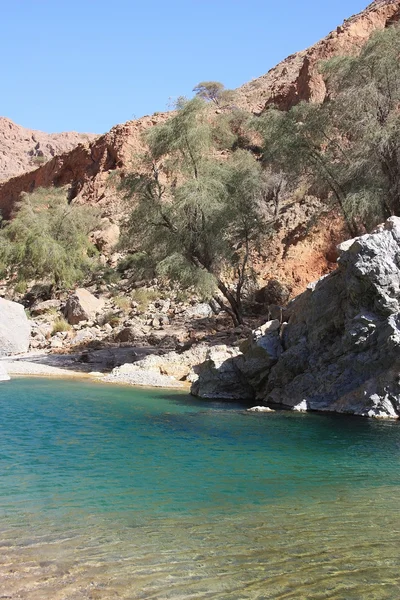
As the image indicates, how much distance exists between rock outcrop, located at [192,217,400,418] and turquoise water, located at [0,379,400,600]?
167 centimetres

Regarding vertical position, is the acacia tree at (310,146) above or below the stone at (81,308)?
above

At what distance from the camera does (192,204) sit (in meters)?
20.3

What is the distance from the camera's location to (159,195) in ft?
70.2

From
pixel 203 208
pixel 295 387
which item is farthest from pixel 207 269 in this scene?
pixel 295 387

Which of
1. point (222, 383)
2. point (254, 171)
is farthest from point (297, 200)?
point (222, 383)

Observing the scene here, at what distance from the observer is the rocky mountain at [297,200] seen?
88.9 feet

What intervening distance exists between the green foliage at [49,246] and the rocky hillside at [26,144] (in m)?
67.5

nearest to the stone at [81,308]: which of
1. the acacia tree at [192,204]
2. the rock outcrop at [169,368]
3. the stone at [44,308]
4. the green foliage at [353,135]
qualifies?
the stone at [44,308]

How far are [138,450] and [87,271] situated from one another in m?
28.9

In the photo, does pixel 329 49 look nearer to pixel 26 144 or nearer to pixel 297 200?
pixel 297 200

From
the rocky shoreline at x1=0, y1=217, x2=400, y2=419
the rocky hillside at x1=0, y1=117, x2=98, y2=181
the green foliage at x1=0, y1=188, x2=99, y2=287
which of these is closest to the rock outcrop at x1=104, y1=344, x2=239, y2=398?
the rocky shoreline at x1=0, y1=217, x2=400, y2=419

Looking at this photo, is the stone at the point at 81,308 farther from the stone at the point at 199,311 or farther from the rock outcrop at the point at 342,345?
the rock outcrop at the point at 342,345

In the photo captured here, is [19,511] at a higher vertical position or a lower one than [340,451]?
lower

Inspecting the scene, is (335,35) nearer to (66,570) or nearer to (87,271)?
(87,271)
